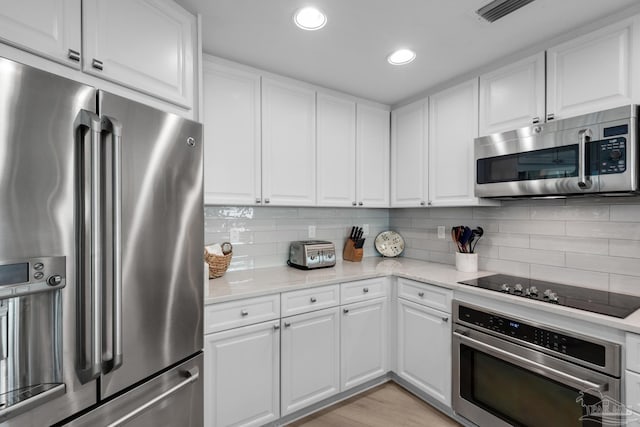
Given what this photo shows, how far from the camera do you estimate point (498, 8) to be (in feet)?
5.04

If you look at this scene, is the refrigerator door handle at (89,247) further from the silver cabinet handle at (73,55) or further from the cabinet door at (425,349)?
the cabinet door at (425,349)

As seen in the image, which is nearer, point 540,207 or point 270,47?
point 270,47

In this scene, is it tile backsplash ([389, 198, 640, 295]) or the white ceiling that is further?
tile backsplash ([389, 198, 640, 295])

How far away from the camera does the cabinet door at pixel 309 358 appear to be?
6.19 feet

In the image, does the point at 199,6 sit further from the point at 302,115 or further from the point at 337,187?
the point at 337,187

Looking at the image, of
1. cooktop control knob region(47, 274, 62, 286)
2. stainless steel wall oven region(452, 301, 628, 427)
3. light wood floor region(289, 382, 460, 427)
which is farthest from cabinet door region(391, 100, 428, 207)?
cooktop control knob region(47, 274, 62, 286)

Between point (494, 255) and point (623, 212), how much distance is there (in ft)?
2.61

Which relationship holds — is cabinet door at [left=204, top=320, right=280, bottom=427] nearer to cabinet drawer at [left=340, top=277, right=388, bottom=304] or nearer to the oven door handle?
cabinet drawer at [left=340, top=277, right=388, bottom=304]

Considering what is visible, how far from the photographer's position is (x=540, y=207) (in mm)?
2109

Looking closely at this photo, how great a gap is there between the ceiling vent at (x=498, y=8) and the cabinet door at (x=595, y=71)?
489 millimetres

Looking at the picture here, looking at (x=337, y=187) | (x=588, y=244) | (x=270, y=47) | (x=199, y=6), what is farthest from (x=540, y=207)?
(x=199, y=6)

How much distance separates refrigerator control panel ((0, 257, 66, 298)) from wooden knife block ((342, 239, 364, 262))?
2177 mm

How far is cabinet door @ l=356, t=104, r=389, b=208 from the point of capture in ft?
8.82

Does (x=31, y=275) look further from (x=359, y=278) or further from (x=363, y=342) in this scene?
(x=363, y=342)
